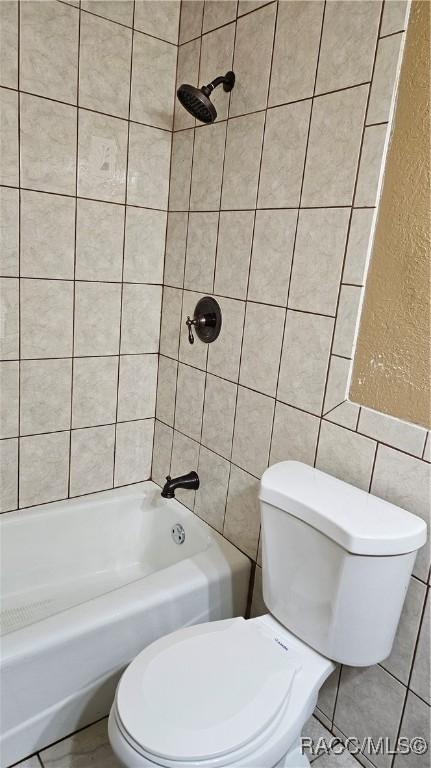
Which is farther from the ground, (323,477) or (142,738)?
(323,477)

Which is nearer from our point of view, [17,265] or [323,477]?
[323,477]

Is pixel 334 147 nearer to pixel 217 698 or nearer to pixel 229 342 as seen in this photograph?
pixel 229 342

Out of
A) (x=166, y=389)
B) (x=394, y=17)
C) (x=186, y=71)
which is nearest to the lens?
(x=394, y=17)

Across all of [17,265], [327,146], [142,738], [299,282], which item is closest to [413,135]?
[327,146]

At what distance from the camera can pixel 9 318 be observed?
1.69 m

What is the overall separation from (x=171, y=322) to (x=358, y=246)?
922mm

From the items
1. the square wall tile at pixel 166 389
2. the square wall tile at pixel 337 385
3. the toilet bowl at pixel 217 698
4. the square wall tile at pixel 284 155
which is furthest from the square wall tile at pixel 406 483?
the square wall tile at pixel 166 389

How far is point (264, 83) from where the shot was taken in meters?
1.47

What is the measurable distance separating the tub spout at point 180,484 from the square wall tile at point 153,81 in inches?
51.1

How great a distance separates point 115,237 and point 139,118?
43 centimetres

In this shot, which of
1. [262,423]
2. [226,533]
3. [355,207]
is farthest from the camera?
[226,533]

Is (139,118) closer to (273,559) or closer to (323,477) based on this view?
(323,477)

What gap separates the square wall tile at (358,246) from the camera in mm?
1223

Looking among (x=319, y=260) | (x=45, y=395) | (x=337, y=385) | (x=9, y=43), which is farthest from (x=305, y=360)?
(x=9, y=43)
